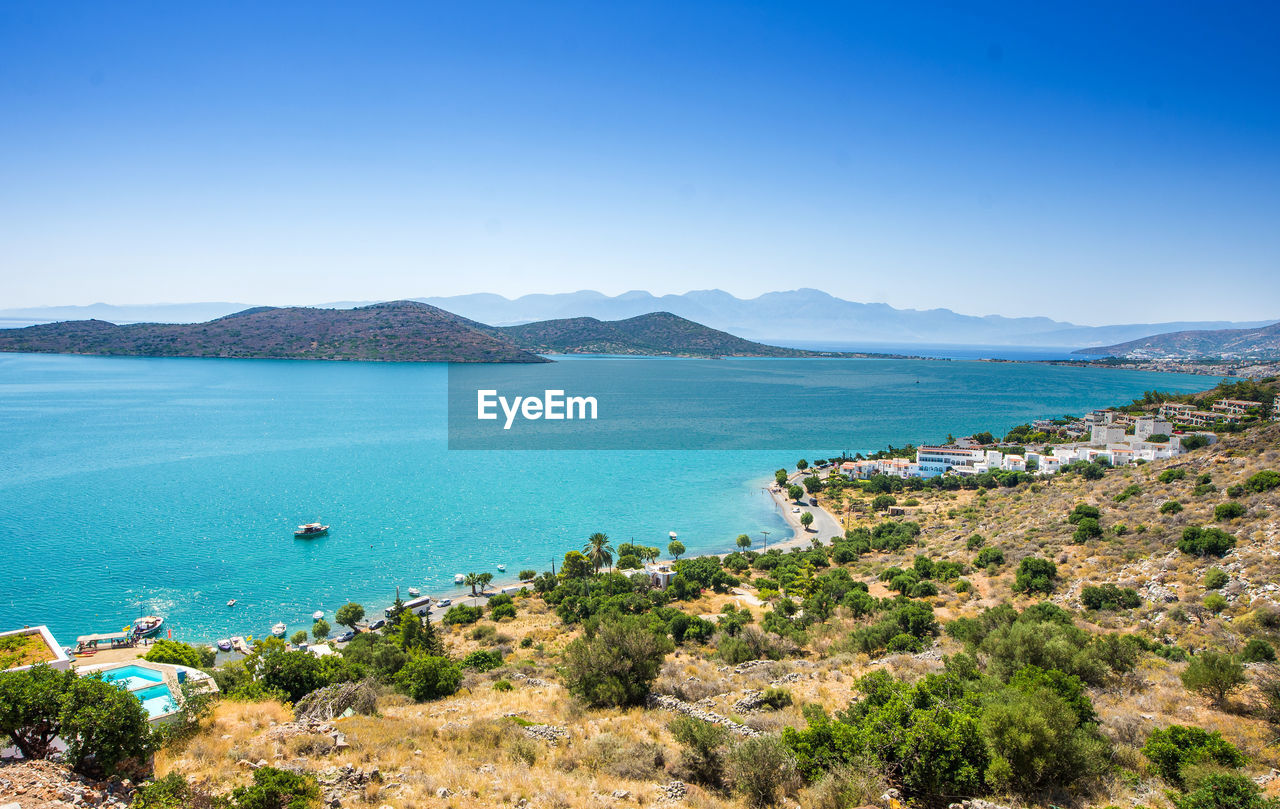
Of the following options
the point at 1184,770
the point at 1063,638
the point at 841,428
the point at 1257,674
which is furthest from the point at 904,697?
the point at 841,428

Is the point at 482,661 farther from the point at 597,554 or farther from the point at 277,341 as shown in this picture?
the point at 277,341

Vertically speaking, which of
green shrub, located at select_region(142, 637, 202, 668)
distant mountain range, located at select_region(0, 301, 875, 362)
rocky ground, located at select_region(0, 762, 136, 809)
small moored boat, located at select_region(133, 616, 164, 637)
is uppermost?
distant mountain range, located at select_region(0, 301, 875, 362)

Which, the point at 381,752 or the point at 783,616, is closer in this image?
the point at 381,752

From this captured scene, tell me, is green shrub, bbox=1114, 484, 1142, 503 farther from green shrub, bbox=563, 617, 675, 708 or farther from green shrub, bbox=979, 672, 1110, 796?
green shrub, bbox=563, 617, 675, 708

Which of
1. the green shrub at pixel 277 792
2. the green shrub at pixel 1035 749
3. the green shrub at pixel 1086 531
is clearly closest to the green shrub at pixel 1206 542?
the green shrub at pixel 1086 531

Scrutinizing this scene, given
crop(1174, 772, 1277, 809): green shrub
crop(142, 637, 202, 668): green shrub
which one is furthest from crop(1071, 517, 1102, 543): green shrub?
crop(142, 637, 202, 668): green shrub

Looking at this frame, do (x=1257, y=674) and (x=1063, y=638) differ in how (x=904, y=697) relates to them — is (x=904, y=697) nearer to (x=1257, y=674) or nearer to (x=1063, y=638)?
(x=1063, y=638)

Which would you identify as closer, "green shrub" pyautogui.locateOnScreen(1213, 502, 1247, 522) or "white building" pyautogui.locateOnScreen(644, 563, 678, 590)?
"green shrub" pyautogui.locateOnScreen(1213, 502, 1247, 522)
